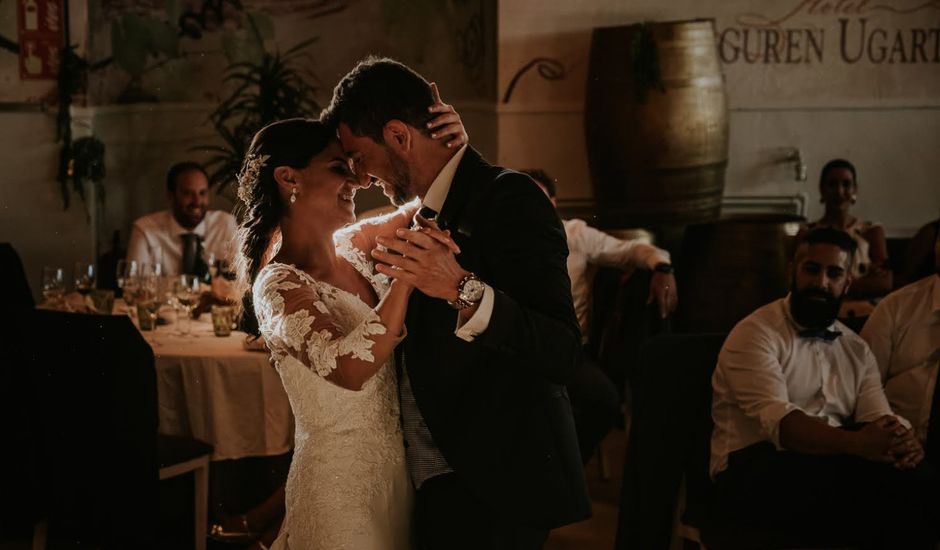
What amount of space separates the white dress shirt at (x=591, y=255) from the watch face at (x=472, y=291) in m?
2.95

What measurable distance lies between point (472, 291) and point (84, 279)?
2.90 meters

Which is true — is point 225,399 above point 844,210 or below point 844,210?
below

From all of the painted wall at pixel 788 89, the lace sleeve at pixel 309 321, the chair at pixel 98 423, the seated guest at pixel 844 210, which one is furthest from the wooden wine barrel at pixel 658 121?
the lace sleeve at pixel 309 321

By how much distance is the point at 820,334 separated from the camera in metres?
3.07

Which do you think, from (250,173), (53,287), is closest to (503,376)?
(250,173)

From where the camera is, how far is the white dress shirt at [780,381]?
9.45 ft

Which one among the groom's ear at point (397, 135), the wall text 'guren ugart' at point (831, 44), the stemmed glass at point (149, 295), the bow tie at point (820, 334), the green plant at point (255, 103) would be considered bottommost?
the bow tie at point (820, 334)

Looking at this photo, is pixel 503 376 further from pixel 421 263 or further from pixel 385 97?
pixel 385 97

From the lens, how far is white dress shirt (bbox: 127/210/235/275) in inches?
202

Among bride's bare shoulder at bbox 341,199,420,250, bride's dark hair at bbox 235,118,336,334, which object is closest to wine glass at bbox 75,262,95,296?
bride's dark hair at bbox 235,118,336,334

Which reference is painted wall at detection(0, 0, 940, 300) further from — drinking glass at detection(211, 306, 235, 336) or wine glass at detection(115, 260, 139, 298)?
drinking glass at detection(211, 306, 235, 336)

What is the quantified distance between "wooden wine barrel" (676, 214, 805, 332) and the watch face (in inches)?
145

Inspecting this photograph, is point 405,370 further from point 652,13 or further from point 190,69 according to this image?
point 190,69

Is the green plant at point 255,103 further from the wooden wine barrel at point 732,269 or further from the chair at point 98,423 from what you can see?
the chair at point 98,423
